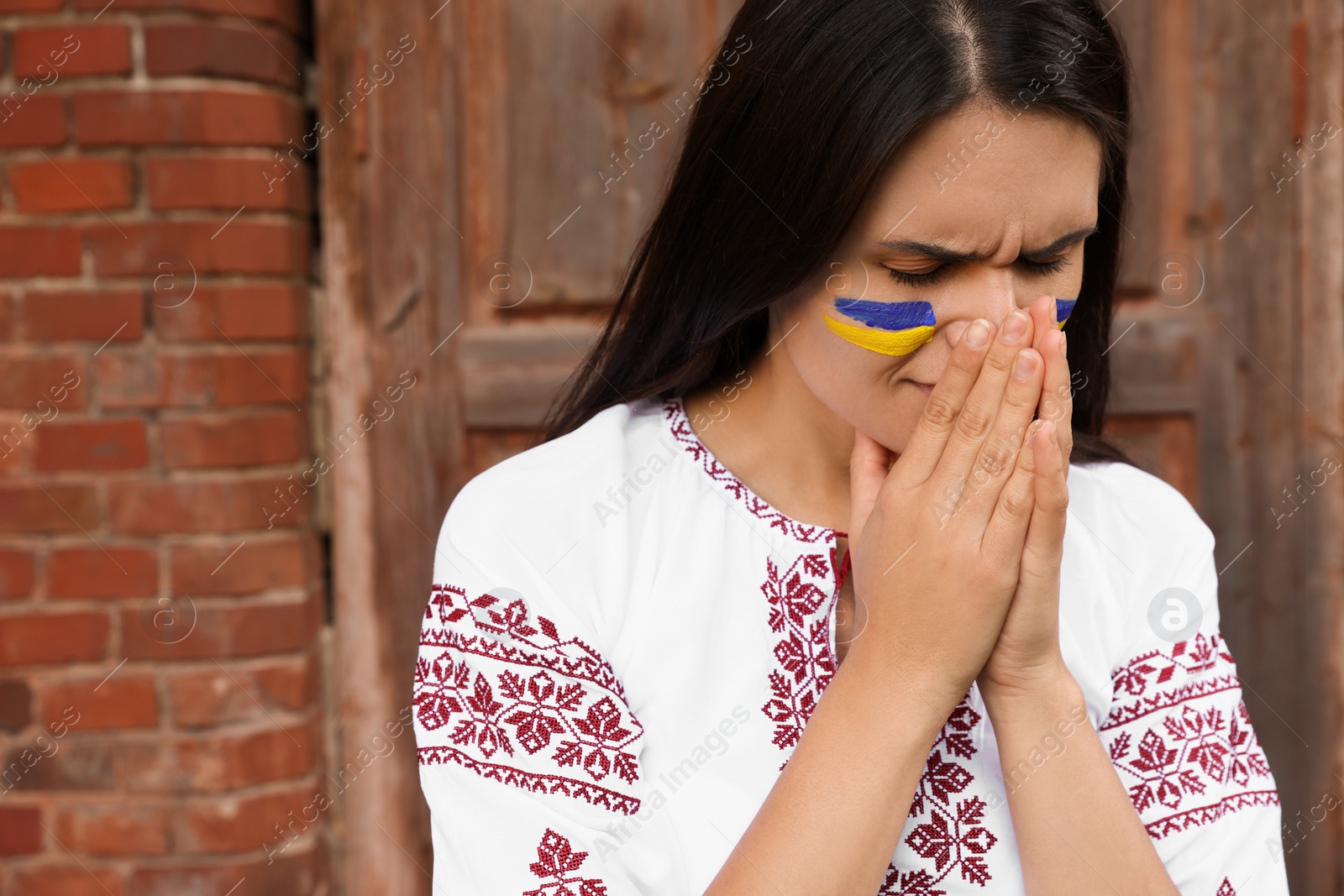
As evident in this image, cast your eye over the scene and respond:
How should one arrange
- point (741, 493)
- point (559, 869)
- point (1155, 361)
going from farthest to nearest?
point (1155, 361), point (741, 493), point (559, 869)

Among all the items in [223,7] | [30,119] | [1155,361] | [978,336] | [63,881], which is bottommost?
[63,881]

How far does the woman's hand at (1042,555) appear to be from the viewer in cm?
102

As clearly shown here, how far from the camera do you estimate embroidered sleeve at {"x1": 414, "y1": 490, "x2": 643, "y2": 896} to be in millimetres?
1025

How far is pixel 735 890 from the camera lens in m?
0.95

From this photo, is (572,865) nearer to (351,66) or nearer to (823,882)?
(823,882)

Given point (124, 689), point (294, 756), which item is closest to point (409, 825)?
point (294, 756)

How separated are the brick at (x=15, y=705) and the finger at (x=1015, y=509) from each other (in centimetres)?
159

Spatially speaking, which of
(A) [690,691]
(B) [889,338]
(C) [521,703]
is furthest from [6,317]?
(B) [889,338]

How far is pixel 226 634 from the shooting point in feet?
5.65

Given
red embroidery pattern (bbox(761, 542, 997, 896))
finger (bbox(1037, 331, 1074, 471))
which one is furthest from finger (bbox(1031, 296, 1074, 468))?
red embroidery pattern (bbox(761, 542, 997, 896))

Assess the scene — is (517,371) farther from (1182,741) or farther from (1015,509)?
(1182,741)

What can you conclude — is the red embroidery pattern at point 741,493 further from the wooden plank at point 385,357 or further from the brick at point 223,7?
the brick at point 223,7

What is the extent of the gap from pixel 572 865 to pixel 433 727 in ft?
0.66

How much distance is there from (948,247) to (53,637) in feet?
5.10
